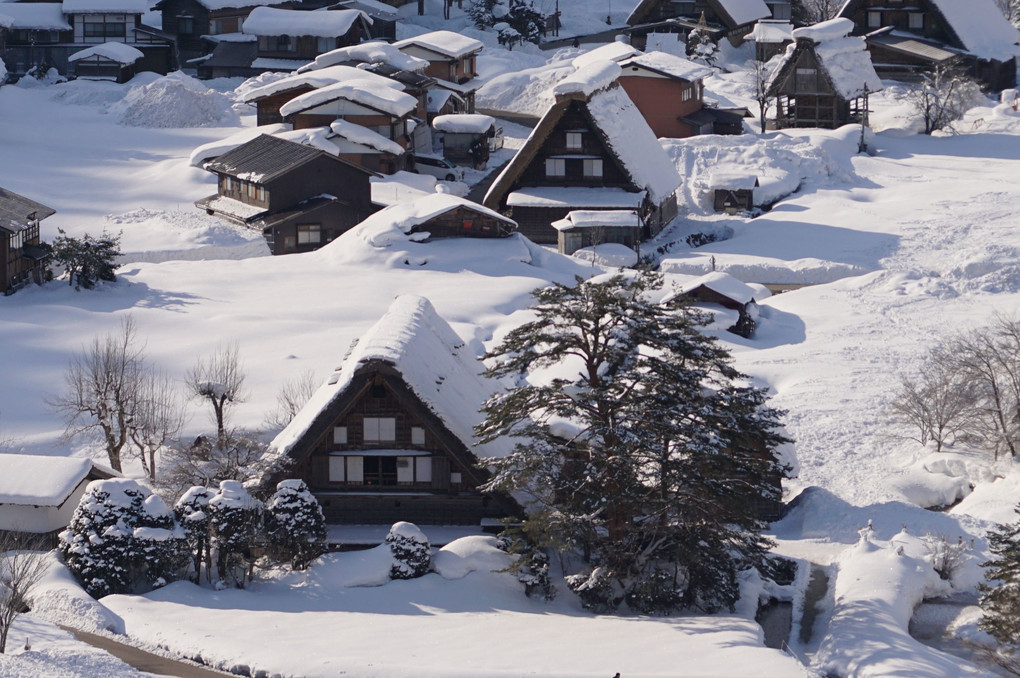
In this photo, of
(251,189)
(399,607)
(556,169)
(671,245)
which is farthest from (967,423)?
(251,189)

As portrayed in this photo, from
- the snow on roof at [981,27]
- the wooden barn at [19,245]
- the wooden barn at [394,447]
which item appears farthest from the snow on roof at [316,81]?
the wooden barn at [394,447]

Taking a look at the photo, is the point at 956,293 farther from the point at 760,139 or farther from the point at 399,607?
the point at 399,607

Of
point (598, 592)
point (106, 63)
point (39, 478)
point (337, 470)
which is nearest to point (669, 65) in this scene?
point (106, 63)

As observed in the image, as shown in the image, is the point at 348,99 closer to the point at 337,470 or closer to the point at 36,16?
the point at 36,16

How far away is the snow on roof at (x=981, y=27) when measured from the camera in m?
66.9

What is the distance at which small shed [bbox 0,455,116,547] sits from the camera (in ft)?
76.9

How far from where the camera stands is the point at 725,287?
38.4 metres

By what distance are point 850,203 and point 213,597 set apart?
3552 cm

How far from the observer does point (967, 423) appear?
97.9 feet

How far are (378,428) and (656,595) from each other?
17.9ft

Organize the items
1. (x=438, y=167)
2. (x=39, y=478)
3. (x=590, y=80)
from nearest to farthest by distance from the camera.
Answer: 1. (x=39, y=478)
2. (x=590, y=80)
3. (x=438, y=167)

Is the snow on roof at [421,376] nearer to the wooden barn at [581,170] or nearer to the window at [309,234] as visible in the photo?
the window at [309,234]

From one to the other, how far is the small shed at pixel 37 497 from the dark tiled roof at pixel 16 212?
1636 centimetres

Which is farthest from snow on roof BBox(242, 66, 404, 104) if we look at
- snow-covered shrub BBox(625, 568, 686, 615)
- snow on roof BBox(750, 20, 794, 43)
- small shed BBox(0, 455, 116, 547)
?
snow-covered shrub BBox(625, 568, 686, 615)
